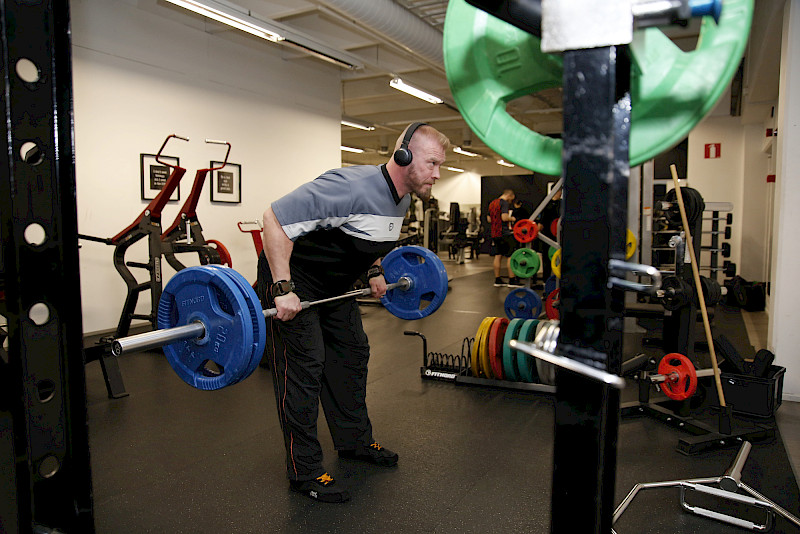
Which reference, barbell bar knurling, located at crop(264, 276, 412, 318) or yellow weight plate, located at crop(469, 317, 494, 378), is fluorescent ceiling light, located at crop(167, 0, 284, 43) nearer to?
barbell bar knurling, located at crop(264, 276, 412, 318)

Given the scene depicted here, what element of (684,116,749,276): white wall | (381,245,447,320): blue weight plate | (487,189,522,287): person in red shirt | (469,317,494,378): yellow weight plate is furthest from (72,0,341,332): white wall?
(684,116,749,276): white wall

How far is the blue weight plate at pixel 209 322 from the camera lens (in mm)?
1298

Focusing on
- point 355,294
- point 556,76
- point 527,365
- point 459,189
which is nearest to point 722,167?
point 527,365

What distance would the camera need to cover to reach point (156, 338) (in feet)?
4.00

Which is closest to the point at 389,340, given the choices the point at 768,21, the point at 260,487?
the point at 260,487

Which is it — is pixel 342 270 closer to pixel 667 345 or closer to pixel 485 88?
pixel 485 88

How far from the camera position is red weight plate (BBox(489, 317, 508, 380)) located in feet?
10.1

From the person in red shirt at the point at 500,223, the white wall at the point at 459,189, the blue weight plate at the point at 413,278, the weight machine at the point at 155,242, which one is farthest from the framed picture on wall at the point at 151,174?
the white wall at the point at 459,189

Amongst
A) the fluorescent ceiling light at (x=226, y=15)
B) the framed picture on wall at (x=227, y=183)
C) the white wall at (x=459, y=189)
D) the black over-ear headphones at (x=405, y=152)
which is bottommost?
the black over-ear headphones at (x=405, y=152)

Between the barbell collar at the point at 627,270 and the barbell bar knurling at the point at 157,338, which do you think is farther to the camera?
the barbell bar knurling at the point at 157,338

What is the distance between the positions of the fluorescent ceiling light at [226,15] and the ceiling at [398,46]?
15 cm

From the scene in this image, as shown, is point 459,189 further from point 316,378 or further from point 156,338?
point 156,338

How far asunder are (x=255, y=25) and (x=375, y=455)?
3.76 m

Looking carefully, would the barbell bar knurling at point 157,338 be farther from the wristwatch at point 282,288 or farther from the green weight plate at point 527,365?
the green weight plate at point 527,365
